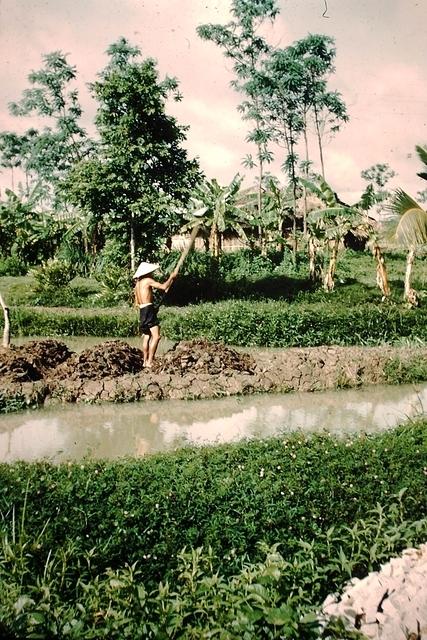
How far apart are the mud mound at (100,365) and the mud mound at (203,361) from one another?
538 mm

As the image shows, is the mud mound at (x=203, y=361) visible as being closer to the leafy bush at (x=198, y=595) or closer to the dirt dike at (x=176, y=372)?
the dirt dike at (x=176, y=372)

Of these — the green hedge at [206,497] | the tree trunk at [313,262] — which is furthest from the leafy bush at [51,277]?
the green hedge at [206,497]

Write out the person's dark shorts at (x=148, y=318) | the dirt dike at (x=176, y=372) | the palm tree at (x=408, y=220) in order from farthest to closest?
the person's dark shorts at (x=148, y=318), the palm tree at (x=408, y=220), the dirt dike at (x=176, y=372)

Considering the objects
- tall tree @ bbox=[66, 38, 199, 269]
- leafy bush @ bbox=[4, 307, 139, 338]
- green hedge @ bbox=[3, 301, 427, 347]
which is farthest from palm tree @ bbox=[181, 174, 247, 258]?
green hedge @ bbox=[3, 301, 427, 347]

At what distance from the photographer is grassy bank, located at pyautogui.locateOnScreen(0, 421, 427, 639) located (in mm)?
3023

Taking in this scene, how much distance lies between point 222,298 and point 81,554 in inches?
678

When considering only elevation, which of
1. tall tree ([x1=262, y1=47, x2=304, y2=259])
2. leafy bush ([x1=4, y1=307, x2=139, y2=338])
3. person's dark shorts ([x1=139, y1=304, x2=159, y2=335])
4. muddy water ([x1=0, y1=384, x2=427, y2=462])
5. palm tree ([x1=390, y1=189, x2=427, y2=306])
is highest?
tall tree ([x1=262, y1=47, x2=304, y2=259])

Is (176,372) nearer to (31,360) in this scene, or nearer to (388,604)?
(31,360)

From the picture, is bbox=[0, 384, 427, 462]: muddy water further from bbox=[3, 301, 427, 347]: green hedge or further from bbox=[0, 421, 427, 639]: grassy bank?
bbox=[3, 301, 427, 347]: green hedge

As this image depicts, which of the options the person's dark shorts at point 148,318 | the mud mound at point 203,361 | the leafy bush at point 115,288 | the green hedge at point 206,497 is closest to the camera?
the green hedge at point 206,497

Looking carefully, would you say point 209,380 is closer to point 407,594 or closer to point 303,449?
point 303,449

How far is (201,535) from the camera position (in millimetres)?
4012

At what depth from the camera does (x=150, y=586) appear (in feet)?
11.7

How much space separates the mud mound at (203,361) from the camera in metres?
9.28
